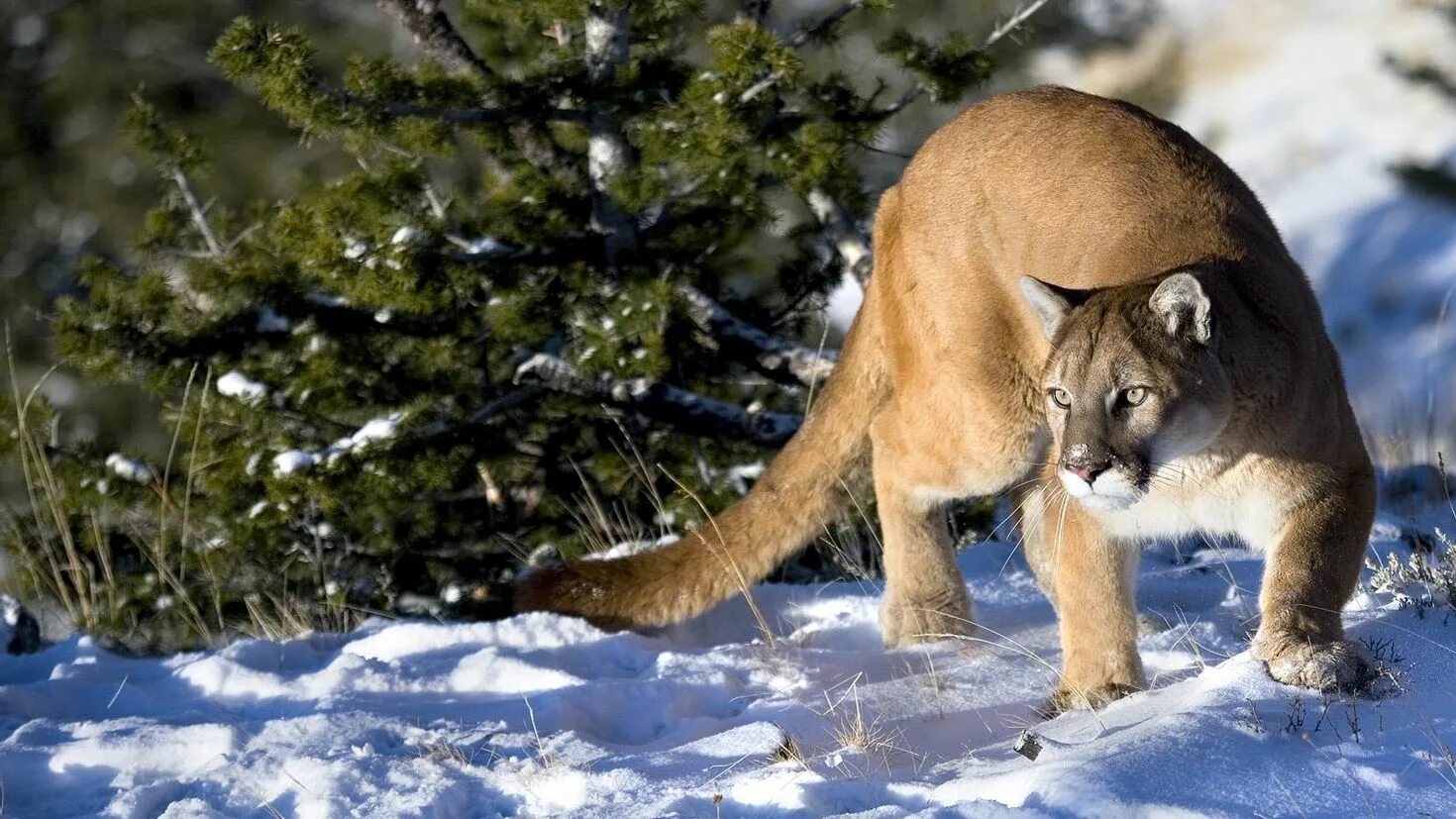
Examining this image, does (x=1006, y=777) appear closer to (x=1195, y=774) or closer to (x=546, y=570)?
(x=1195, y=774)

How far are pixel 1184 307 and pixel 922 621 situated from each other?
190cm

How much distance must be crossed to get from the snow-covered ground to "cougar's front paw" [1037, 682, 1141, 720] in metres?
0.06

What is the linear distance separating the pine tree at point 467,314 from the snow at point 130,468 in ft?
0.07

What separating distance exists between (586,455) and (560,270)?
1162 mm

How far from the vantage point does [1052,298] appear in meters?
4.07

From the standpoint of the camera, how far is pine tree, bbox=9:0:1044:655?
6.70m

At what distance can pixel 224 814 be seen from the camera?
383cm

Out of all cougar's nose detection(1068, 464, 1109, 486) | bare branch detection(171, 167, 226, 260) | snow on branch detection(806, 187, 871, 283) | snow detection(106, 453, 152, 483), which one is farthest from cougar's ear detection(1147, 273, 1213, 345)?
snow detection(106, 453, 152, 483)

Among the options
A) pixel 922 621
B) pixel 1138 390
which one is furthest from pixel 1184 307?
pixel 922 621

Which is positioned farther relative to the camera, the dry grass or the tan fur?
the dry grass

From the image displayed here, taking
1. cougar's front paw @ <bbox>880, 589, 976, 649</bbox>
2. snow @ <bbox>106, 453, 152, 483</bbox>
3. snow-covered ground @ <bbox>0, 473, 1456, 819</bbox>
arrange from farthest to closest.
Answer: snow @ <bbox>106, 453, 152, 483</bbox>
cougar's front paw @ <bbox>880, 589, 976, 649</bbox>
snow-covered ground @ <bbox>0, 473, 1456, 819</bbox>

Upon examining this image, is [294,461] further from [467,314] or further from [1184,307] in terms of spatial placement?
[1184,307]

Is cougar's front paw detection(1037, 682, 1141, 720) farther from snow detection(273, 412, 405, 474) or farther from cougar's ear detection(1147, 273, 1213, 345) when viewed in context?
snow detection(273, 412, 405, 474)

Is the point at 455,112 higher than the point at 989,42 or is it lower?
lower
